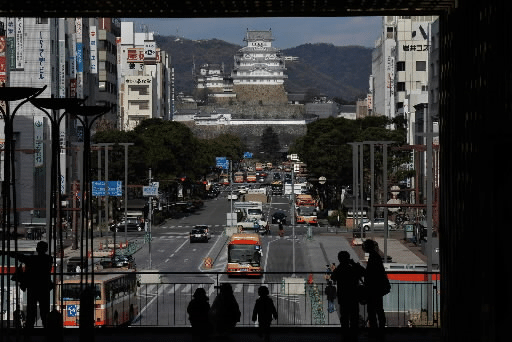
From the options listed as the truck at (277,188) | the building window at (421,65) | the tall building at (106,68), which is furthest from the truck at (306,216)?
the truck at (277,188)

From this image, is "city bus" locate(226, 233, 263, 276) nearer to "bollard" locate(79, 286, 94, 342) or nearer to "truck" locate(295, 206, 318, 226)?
"bollard" locate(79, 286, 94, 342)

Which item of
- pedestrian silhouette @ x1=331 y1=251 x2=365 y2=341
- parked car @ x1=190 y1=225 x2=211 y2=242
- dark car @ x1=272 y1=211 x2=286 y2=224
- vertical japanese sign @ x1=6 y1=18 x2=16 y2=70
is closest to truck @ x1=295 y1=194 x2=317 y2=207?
dark car @ x1=272 y1=211 x2=286 y2=224

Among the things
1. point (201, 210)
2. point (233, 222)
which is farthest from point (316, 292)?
point (201, 210)

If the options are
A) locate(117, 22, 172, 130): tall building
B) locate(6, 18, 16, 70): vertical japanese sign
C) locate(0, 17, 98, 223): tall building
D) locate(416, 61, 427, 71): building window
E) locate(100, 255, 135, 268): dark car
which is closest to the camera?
locate(100, 255, 135, 268): dark car

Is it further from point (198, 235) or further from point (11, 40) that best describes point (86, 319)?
point (11, 40)
